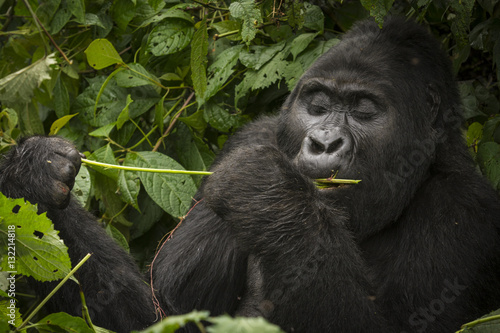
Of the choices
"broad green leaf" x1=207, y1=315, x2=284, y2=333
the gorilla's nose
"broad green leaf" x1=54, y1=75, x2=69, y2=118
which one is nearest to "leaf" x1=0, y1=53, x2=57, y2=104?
"broad green leaf" x1=54, y1=75, x2=69, y2=118

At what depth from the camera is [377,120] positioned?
373cm

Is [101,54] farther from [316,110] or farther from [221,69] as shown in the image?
[316,110]

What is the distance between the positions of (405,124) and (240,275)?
1359 millimetres

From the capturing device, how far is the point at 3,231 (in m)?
2.96

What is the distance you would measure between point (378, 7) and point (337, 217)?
4.49ft

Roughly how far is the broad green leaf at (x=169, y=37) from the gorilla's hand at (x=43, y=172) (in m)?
1.65

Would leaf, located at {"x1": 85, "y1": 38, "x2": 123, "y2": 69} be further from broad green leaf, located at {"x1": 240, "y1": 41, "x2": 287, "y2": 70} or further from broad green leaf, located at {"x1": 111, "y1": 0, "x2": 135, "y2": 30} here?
broad green leaf, located at {"x1": 240, "y1": 41, "x2": 287, "y2": 70}

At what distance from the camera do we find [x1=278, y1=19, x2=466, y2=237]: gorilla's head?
3533 millimetres

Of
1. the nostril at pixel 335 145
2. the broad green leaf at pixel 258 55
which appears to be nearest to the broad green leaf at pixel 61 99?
the broad green leaf at pixel 258 55

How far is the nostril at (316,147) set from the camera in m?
3.46

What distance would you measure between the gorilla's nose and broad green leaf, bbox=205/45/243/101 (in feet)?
5.06

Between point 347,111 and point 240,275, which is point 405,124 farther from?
point 240,275

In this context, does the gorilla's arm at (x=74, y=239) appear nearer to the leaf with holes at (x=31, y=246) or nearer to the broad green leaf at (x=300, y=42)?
the leaf with holes at (x=31, y=246)

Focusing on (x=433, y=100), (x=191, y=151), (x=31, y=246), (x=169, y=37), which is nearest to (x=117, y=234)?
(x=191, y=151)
